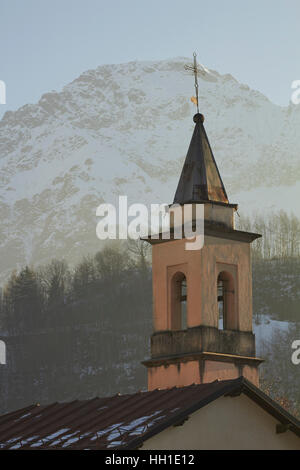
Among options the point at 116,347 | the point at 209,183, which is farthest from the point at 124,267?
the point at 209,183

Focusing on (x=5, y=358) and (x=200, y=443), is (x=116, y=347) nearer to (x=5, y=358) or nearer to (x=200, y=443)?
(x=5, y=358)

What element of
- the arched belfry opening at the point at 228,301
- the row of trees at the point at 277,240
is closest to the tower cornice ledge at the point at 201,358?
the arched belfry opening at the point at 228,301

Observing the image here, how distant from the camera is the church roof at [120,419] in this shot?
73.0 feet

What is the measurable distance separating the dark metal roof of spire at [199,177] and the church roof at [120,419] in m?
7.46

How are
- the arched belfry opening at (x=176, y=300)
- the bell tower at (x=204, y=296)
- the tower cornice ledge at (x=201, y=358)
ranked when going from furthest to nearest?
the arched belfry opening at (x=176, y=300)
the bell tower at (x=204, y=296)
the tower cornice ledge at (x=201, y=358)

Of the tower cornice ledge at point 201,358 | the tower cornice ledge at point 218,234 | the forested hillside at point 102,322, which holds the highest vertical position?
the forested hillside at point 102,322

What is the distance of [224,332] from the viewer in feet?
99.8

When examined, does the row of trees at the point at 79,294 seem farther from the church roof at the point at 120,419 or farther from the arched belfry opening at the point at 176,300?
the church roof at the point at 120,419

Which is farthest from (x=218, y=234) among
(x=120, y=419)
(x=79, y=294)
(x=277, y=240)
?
(x=277, y=240)

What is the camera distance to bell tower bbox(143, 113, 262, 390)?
98.0ft

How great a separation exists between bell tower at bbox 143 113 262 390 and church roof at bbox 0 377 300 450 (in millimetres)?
3512

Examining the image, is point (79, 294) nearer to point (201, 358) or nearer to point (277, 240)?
point (277, 240)

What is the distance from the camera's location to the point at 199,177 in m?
32.1

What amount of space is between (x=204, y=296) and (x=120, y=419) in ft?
23.8
